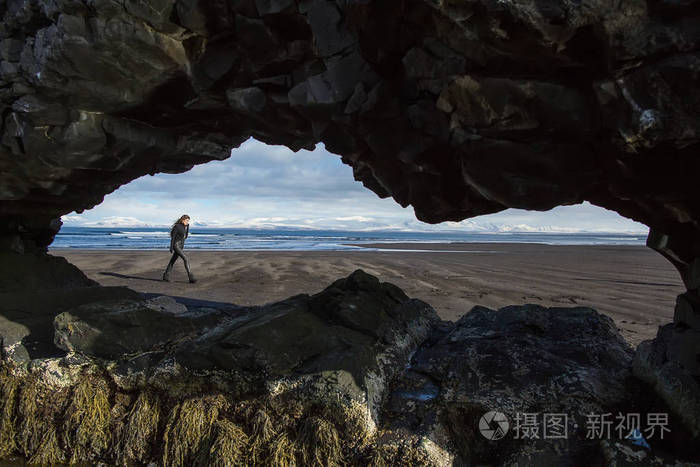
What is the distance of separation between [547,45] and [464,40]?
691 mm

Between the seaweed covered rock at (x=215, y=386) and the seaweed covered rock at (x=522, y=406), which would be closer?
the seaweed covered rock at (x=522, y=406)

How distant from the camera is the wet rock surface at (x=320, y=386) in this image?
4.02 meters

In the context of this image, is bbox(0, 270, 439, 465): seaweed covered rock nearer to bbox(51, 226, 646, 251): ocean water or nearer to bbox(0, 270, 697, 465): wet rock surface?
bbox(0, 270, 697, 465): wet rock surface

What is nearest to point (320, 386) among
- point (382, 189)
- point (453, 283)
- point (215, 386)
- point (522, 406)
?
point (215, 386)

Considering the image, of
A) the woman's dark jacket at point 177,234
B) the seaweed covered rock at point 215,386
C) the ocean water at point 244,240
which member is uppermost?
the woman's dark jacket at point 177,234

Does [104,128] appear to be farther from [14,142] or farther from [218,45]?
[218,45]

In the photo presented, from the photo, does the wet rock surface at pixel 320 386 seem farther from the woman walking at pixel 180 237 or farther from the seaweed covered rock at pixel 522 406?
the woman walking at pixel 180 237

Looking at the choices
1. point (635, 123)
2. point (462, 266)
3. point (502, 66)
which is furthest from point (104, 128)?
point (462, 266)

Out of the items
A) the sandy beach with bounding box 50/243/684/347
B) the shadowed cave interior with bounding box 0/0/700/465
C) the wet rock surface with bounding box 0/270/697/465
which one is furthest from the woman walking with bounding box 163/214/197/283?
the wet rock surface with bounding box 0/270/697/465

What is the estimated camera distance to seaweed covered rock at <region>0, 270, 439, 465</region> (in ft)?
13.9

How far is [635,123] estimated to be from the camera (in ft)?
10.2

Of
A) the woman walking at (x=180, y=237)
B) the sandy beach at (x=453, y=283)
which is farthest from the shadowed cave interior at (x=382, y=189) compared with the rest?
the woman walking at (x=180, y=237)

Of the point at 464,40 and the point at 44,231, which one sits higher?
the point at 464,40

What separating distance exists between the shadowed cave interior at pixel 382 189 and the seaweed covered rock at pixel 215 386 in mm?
25
